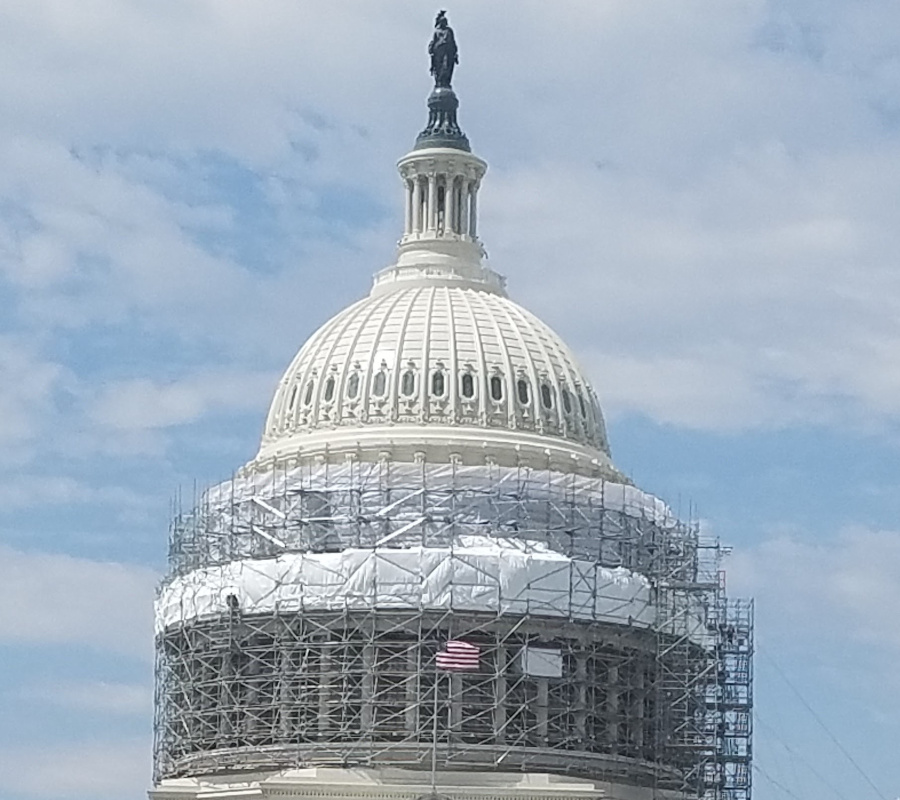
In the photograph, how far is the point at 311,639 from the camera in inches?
4156

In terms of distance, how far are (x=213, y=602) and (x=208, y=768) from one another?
21.0 feet

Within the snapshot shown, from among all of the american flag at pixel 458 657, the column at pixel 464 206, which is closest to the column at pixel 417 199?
the column at pixel 464 206

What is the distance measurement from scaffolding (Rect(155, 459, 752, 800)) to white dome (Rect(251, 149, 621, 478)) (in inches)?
71.8

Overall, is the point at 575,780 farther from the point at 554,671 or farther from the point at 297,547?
the point at 297,547

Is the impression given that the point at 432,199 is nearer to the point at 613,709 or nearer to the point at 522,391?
the point at 522,391

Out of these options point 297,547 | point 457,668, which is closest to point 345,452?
point 297,547

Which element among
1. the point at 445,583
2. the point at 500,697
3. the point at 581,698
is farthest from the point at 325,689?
the point at 581,698

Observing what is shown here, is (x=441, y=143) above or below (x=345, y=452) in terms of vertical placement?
above

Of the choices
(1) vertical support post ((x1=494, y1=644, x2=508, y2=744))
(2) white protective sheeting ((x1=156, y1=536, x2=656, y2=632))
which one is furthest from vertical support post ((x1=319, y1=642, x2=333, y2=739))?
(1) vertical support post ((x1=494, y1=644, x2=508, y2=744))

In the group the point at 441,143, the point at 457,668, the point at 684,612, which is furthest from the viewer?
the point at 441,143

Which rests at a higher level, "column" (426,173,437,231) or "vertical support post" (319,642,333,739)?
"column" (426,173,437,231)

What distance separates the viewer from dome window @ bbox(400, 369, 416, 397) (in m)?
114

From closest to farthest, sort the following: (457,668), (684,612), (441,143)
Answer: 1. (457,668)
2. (684,612)
3. (441,143)

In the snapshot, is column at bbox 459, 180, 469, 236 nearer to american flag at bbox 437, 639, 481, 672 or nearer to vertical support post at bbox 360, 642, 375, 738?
vertical support post at bbox 360, 642, 375, 738
